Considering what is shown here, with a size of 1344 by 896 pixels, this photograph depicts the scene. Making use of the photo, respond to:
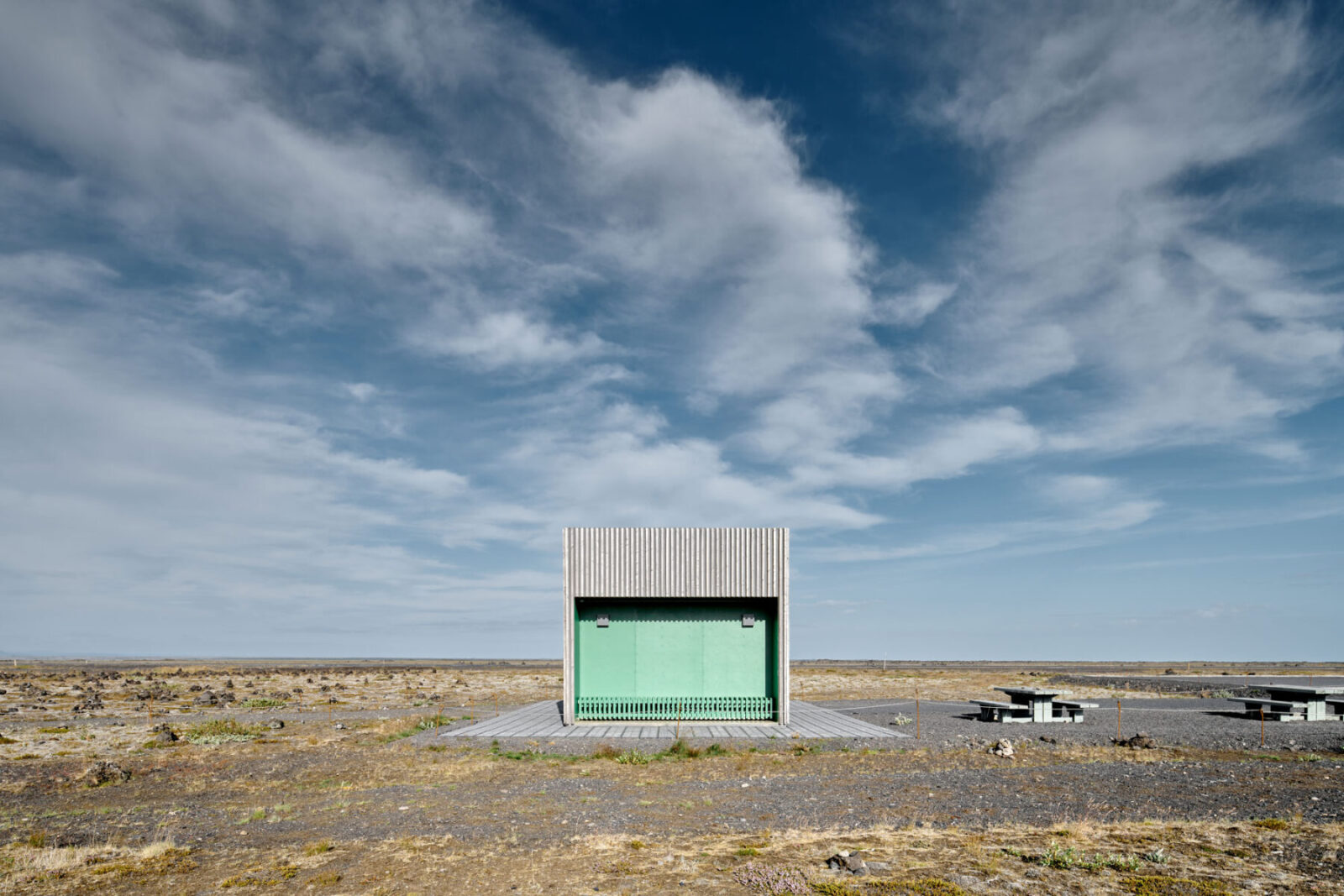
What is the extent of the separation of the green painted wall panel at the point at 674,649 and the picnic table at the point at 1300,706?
18.1m

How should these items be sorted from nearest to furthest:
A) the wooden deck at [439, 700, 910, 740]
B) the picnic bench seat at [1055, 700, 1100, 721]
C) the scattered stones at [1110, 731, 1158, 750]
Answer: the scattered stones at [1110, 731, 1158, 750]
the wooden deck at [439, 700, 910, 740]
the picnic bench seat at [1055, 700, 1100, 721]

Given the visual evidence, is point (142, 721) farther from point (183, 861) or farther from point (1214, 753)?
point (1214, 753)

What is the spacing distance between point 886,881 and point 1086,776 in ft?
29.6

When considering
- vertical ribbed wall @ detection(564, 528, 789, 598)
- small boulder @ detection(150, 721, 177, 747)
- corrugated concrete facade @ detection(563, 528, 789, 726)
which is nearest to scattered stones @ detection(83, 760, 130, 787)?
small boulder @ detection(150, 721, 177, 747)

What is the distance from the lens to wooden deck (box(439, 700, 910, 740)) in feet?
72.2

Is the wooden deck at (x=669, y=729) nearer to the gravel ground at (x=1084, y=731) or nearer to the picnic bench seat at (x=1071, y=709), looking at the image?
the gravel ground at (x=1084, y=731)

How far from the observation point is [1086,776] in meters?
16.2

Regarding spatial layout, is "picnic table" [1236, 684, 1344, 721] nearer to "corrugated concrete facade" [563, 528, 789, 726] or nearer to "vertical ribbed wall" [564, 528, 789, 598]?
"corrugated concrete facade" [563, 528, 789, 726]

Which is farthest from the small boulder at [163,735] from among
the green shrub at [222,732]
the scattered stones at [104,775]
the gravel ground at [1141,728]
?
the gravel ground at [1141,728]

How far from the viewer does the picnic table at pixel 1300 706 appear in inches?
1119

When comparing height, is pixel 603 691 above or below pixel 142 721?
above

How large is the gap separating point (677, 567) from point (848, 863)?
14.5m

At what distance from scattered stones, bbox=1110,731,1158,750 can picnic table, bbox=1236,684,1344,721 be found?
34.6 feet

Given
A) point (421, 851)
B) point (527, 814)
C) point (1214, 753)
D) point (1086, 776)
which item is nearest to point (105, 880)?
point (421, 851)
